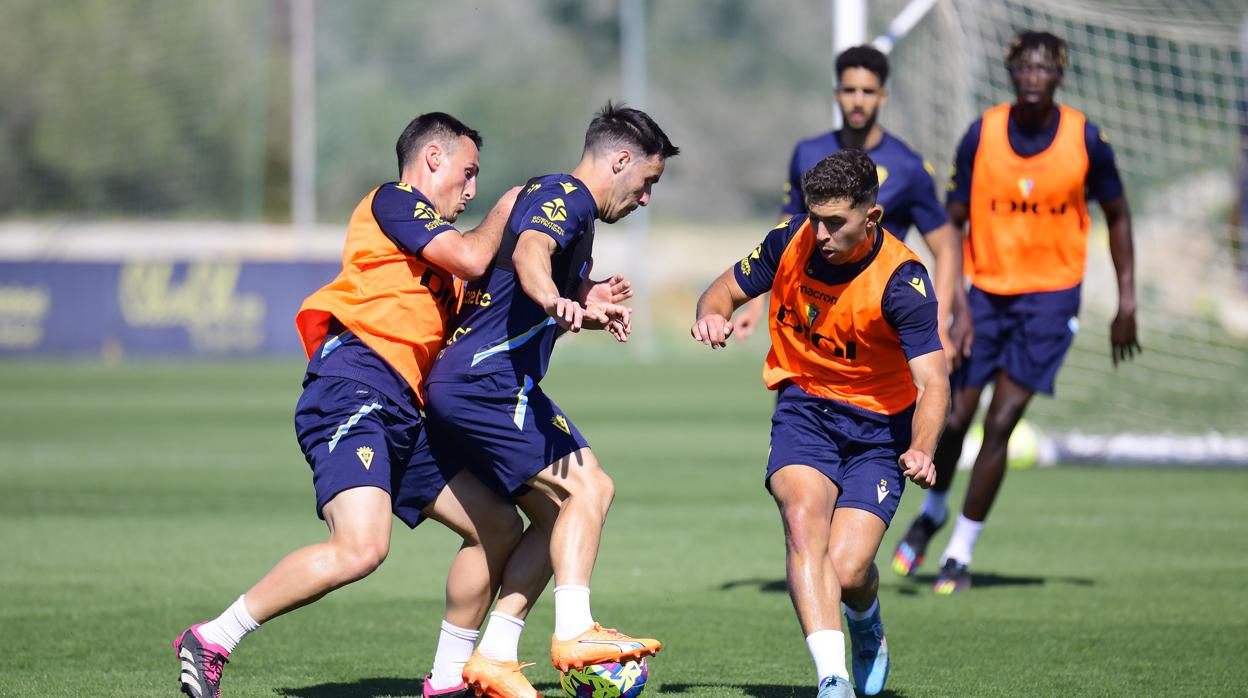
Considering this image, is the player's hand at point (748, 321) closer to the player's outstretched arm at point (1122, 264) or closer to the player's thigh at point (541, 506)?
the player's outstretched arm at point (1122, 264)

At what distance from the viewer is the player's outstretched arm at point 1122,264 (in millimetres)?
8273

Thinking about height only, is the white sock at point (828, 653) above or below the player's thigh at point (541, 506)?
below

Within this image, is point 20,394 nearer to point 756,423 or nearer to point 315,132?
point 756,423

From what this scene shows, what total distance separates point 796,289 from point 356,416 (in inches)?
64.4

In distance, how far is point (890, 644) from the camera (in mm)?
6551

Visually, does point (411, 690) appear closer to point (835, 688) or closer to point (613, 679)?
point (613, 679)

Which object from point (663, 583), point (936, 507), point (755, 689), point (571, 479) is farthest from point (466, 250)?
point (936, 507)

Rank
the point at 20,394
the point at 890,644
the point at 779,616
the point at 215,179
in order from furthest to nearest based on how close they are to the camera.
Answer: the point at 215,179, the point at 20,394, the point at 779,616, the point at 890,644

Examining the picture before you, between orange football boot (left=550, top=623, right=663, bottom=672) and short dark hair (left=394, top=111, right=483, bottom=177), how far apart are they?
1793 millimetres

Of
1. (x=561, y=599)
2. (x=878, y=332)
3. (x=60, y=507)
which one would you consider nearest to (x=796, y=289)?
(x=878, y=332)

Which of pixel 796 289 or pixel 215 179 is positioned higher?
pixel 796 289

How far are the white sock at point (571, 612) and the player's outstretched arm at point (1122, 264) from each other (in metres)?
4.24

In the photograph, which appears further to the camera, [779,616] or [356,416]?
[779,616]

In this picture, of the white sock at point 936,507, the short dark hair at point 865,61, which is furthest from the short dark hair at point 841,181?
the white sock at point 936,507
